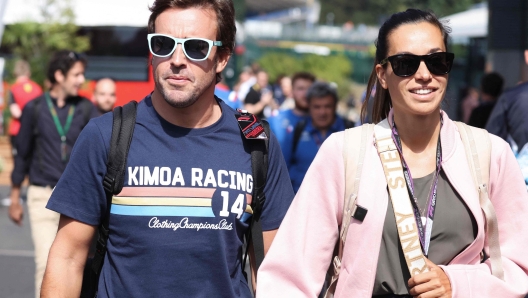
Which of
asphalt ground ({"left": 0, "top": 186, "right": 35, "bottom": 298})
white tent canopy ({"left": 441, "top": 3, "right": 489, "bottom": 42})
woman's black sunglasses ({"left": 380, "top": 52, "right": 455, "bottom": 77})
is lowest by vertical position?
asphalt ground ({"left": 0, "top": 186, "right": 35, "bottom": 298})

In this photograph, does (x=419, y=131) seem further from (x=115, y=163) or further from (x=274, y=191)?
(x=115, y=163)

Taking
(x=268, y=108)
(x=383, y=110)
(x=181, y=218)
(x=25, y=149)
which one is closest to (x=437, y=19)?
A: (x=383, y=110)

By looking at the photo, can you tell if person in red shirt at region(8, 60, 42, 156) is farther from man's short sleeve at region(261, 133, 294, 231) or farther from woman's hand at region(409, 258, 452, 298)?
woman's hand at region(409, 258, 452, 298)

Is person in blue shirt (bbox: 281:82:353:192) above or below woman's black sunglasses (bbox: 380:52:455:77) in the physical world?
below

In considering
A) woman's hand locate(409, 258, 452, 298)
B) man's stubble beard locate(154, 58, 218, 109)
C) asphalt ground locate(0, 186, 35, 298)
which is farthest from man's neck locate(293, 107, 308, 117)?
woman's hand locate(409, 258, 452, 298)

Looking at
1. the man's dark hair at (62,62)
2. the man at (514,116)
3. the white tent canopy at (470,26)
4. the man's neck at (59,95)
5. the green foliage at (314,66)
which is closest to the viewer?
the man at (514,116)

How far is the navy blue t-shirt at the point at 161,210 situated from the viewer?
3082 mm

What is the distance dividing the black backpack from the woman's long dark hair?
0.45 meters

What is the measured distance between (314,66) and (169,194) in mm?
52506

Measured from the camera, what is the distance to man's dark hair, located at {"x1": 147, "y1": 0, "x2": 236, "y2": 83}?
3.31m

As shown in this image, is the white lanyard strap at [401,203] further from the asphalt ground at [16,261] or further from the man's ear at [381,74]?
the asphalt ground at [16,261]

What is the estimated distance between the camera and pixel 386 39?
3082mm

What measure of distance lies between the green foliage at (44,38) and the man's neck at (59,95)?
10912 mm

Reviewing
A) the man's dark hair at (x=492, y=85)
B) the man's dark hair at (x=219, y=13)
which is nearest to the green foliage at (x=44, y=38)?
the man's dark hair at (x=492, y=85)
